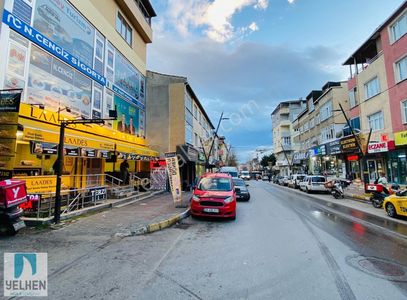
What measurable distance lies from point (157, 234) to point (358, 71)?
2821 centimetres

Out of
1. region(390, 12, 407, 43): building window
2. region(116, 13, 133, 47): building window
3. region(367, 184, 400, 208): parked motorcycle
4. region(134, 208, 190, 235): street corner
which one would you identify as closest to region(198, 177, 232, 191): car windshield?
→ region(134, 208, 190, 235): street corner

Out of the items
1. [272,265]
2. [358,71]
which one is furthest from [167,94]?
[272,265]

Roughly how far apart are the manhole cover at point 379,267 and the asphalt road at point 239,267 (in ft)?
0.06

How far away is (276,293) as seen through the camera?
4039mm

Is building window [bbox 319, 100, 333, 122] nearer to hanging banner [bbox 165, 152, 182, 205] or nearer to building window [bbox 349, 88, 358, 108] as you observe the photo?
building window [bbox 349, 88, 358, 108]

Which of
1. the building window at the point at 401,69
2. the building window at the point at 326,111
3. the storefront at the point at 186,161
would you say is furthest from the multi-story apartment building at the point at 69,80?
the building window at the point at 326,111

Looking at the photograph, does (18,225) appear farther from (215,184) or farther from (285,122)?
(285,122)

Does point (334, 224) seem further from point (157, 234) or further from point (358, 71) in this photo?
point (358, 71)

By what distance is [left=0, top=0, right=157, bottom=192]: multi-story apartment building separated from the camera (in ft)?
31.2

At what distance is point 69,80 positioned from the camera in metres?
13.5

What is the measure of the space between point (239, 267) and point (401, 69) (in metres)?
21.9

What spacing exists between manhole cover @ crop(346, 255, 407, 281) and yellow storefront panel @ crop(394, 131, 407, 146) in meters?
15.9

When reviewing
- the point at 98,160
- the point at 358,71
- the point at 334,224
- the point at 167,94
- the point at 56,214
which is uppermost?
the point at 358,71

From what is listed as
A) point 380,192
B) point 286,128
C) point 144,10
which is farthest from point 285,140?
point 380,192
